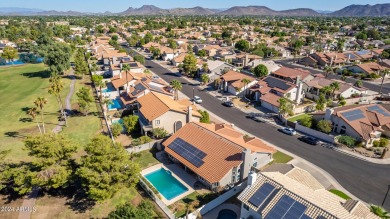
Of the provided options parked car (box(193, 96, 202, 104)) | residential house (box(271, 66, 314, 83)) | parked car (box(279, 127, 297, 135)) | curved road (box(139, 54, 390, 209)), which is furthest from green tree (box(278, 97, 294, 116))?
residential house (box(271, 66, 314, 83))

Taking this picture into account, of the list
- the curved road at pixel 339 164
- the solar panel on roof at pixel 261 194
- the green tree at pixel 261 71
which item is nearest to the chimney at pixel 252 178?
the solar panel on roof at pixel 261 194

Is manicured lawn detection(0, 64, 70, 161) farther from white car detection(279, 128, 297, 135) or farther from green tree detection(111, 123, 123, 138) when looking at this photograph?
white car detection(279, 128, 297, 135)

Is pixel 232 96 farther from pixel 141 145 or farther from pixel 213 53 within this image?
pixel 213 53

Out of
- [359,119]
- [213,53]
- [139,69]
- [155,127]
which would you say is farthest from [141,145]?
[213,53]

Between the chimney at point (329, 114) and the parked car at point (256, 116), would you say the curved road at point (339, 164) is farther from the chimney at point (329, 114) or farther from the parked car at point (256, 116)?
the chimney at point (329, 114)

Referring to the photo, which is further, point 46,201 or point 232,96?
point 232,96

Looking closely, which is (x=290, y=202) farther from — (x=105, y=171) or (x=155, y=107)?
(x=155, y=107)
